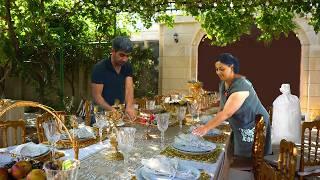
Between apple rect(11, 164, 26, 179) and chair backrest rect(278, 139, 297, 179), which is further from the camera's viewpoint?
chair backrest rect(278, 139, 297, 179)

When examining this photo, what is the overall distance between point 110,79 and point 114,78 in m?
0.05

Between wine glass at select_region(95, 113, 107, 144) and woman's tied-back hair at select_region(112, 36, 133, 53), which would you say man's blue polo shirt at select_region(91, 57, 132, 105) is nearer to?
woman's tied-back hair at select_region(112, 36, 133, 53)

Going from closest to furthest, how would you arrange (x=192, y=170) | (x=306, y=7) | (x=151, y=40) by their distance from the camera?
1. (x=192, y=170)
2. (x=306, y=7)
3. (x=151, y=40)

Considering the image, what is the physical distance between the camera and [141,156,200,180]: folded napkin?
1.83 meters

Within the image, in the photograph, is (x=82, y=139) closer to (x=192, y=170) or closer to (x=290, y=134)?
(x=192, y=170)

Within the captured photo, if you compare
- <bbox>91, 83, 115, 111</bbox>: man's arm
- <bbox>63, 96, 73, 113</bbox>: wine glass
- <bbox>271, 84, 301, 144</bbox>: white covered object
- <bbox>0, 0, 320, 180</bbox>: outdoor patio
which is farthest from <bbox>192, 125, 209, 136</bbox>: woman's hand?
<bbox>63, 96, 73, 113</bbox>: wine glass

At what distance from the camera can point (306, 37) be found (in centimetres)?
812

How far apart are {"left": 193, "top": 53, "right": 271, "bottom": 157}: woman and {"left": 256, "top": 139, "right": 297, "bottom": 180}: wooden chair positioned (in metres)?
1.14

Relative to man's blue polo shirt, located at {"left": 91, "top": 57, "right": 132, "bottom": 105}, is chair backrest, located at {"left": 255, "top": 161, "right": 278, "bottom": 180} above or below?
below

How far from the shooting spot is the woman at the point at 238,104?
309cm

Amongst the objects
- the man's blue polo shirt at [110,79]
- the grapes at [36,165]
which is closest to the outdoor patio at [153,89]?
the grapes at [36,165]

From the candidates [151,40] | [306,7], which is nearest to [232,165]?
[306,7]

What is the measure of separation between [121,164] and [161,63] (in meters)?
7.31

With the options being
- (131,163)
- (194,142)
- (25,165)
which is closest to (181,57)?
(194,142)
